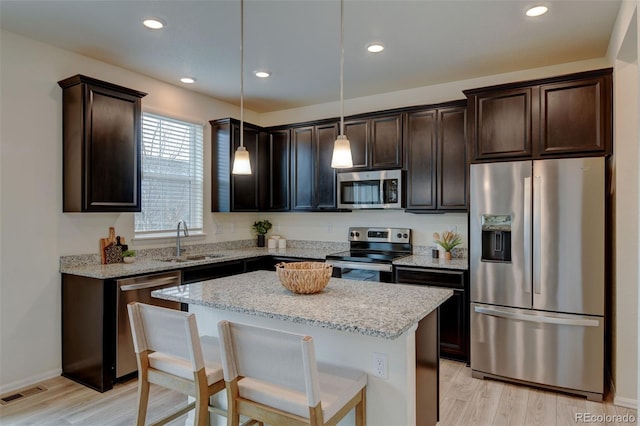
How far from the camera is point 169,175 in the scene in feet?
13.9

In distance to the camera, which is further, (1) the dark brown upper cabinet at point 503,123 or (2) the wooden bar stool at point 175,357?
(1) the dark brown upper cabinet at point 503,123

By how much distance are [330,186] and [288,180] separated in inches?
23.9

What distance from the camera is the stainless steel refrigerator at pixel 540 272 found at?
2891 mm

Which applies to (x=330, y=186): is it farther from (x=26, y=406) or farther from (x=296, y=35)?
(x=26, y=406)

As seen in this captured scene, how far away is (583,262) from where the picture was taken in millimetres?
2904

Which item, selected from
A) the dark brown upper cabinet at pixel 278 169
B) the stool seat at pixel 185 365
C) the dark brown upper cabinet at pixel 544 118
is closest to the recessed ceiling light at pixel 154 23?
the dark brown upper cabinet at pixel 278 169

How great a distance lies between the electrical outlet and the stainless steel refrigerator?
1.77 m

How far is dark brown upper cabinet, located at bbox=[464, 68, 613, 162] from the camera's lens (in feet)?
9.67

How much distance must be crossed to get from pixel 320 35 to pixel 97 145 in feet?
6.60

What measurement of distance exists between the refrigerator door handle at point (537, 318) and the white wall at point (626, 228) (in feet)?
0.57

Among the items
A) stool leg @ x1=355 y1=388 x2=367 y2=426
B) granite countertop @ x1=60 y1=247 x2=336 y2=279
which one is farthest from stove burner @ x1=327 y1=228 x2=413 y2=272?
stool leg @ x1=355 y1=388 x2=367 y2=426

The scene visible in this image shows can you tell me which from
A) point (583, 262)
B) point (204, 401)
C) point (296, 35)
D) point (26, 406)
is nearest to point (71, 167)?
point (26, 406)

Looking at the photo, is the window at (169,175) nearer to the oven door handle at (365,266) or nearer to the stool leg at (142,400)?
the oven door handle at (365,266)

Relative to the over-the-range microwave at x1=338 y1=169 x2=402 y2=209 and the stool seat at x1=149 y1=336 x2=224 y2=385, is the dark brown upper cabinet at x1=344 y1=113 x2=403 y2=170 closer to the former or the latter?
the over-the-range microwave at x1=338 y1=169 x2=402 y2=209
